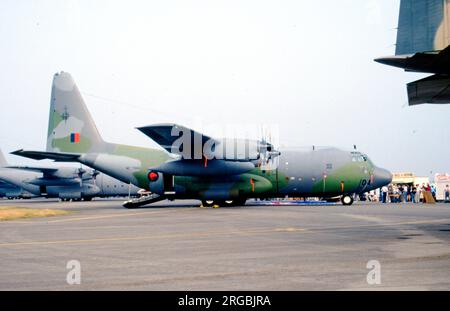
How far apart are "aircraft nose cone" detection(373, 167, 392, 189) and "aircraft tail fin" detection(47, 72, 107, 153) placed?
21.3 metres

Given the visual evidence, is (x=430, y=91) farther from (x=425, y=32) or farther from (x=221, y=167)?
(x=221, y=167)

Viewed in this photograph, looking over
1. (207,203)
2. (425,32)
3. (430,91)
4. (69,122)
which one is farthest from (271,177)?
(425,32)

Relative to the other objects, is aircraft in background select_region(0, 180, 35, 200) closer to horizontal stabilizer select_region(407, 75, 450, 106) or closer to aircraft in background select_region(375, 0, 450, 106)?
horizontal stabilizer select_region(407, 75, 450, 106)

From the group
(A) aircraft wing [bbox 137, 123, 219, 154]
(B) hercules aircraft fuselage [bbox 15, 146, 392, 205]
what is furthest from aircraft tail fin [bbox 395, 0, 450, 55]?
(B) hercules aircraft fuselage [bbox 15, 146, 392, 205]

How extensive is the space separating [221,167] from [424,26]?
23.9 metres

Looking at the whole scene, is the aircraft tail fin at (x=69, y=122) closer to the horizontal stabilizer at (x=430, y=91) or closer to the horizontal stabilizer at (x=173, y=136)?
the horizontal stabilizer at (x=173, y=136)

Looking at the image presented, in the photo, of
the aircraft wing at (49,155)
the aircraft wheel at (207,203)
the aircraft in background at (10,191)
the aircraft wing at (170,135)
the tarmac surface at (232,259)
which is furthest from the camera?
the aircraft in background at (10,191)

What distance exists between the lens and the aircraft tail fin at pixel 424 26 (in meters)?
12.6

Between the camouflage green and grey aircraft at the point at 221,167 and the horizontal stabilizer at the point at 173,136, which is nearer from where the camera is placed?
the horizontal stabilizer at the point at 173,136

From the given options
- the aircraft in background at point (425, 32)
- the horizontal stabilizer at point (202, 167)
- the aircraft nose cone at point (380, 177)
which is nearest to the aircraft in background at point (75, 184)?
the horizontal stabilizer at point (202, 167)

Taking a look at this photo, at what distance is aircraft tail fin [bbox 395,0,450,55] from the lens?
12563mm

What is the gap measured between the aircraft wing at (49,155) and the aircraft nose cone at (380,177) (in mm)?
22732

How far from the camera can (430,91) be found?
13.2 metres
